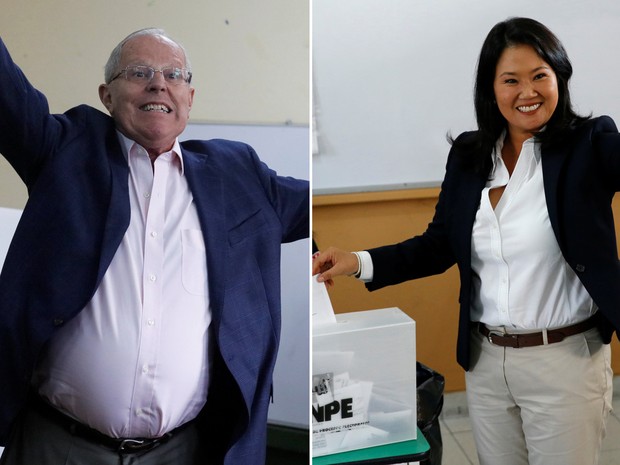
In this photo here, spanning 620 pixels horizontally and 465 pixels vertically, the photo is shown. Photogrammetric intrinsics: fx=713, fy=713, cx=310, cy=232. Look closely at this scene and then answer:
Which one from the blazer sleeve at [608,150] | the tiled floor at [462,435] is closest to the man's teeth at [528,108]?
the blazer sleeve at [608,150]

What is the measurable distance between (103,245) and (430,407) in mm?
1082

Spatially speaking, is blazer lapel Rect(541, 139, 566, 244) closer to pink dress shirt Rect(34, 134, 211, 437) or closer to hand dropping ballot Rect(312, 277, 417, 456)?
hand dropping ballot Rect(312, 277, 417, 456)

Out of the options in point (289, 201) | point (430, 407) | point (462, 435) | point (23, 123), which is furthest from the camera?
point (462, 435)

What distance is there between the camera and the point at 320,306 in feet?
5.24

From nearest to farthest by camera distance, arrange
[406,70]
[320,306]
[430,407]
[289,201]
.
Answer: [289,201] < [320,306] < [430,407] < [406,70]

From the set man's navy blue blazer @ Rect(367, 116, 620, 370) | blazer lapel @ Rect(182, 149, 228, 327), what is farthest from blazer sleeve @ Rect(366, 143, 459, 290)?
blazer lapel @ Rect(182, 149, 228, 327)

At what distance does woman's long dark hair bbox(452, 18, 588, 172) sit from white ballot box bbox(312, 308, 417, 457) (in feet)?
1.61

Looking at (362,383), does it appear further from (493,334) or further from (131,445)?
(131,445)

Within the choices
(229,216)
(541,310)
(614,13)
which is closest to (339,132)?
(614,13)

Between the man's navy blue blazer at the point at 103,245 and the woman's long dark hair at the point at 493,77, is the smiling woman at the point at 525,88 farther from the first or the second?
the man's navy blue blazer at the point at 103,245

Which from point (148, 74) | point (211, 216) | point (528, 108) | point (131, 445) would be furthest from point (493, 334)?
point (148, 74)

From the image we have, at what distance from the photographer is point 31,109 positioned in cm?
116

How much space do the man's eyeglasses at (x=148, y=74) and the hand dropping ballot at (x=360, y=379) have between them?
566 mm

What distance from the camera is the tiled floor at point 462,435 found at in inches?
111
